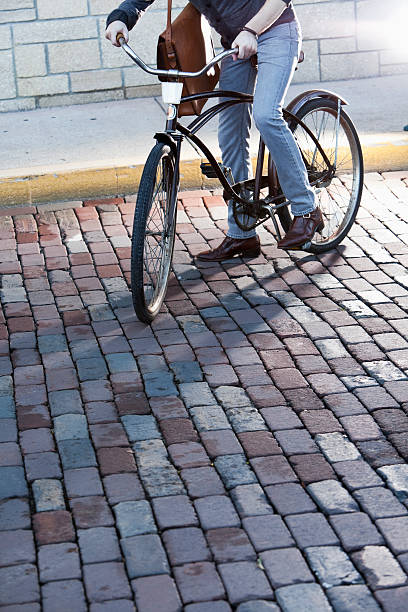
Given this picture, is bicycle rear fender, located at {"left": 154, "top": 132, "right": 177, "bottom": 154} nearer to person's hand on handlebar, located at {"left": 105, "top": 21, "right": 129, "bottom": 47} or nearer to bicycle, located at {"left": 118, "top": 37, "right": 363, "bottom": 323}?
bicycle, located at {"left": 118, "top": 37, "right": 363, "bottom": 323}

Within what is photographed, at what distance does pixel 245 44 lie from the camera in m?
4.38

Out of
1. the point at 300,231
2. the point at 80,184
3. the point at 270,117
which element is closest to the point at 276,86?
the point at 270,117

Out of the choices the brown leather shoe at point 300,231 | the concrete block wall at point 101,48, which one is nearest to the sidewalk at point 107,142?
the concrete block wall at point 101,48

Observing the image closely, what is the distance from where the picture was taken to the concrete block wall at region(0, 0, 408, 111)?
27.6 feet

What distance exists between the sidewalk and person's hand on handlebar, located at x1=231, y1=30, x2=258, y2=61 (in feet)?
7.08

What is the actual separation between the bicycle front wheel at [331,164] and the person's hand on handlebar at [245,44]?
2.45 ft

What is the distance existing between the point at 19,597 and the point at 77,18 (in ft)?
21.3

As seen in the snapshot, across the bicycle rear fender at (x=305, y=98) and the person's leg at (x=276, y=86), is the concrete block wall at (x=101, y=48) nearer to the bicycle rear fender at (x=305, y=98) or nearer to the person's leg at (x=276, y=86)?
the bicycle rear fender at (x=305, y=98)

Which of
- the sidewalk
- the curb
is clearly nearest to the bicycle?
the curb

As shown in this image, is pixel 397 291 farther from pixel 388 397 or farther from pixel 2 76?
pixel 2 76

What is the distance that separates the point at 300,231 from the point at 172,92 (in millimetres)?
956

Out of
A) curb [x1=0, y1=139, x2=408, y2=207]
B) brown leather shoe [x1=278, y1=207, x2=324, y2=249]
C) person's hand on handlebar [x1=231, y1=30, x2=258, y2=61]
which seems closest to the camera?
person's hand on handlebar [x1=231, y1=30, x2=258, y2=61]

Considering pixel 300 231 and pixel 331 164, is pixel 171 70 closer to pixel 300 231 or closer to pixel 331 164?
pixel 300 231

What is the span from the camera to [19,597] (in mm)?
2748
